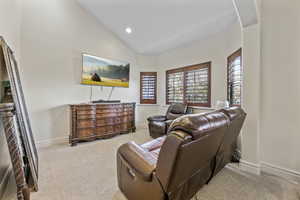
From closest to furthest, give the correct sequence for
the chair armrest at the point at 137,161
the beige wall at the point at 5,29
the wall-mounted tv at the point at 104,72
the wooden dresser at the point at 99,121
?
1. the chair armrest at the point at 137,161
2. the beige wall at the point at 5,29
3. the wooden dresser at the point at 99,121
4. the wall-mounted tv at the point at 104,72

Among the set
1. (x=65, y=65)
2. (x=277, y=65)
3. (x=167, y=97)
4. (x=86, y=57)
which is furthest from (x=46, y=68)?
(x=277, y=65)

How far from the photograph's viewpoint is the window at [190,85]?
4.14 meters

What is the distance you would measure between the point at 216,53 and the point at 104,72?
322 centimetres

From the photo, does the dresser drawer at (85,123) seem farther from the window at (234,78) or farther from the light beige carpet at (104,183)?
the window at (234,78)

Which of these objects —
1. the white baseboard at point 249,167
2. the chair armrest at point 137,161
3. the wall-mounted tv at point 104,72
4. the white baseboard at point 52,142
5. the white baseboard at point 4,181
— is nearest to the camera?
the chair armrest at point 137,161

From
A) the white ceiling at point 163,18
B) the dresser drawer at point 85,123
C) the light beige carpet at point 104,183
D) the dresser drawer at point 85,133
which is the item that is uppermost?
the white ceiling at point 163,18

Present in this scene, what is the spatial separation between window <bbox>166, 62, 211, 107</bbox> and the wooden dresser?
1.60 m

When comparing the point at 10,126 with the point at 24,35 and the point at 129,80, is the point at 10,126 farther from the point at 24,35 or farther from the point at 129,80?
the point at 129,80

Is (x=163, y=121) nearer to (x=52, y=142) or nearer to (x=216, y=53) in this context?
(x=216, y=53)

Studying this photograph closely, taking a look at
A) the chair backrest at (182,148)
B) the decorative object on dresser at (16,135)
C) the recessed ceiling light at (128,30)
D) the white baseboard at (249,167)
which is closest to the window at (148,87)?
the recessed ceiling light at (128,30)

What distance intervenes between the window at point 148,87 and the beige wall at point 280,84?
148 inches

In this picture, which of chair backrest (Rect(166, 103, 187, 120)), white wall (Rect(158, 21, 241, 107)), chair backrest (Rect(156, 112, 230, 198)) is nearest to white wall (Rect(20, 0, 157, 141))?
chair backrest (Rect(166, 103, 187, 120))

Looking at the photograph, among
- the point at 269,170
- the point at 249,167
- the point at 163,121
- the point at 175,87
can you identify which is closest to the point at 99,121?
the point at 163,121

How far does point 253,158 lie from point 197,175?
1319 millimetres
